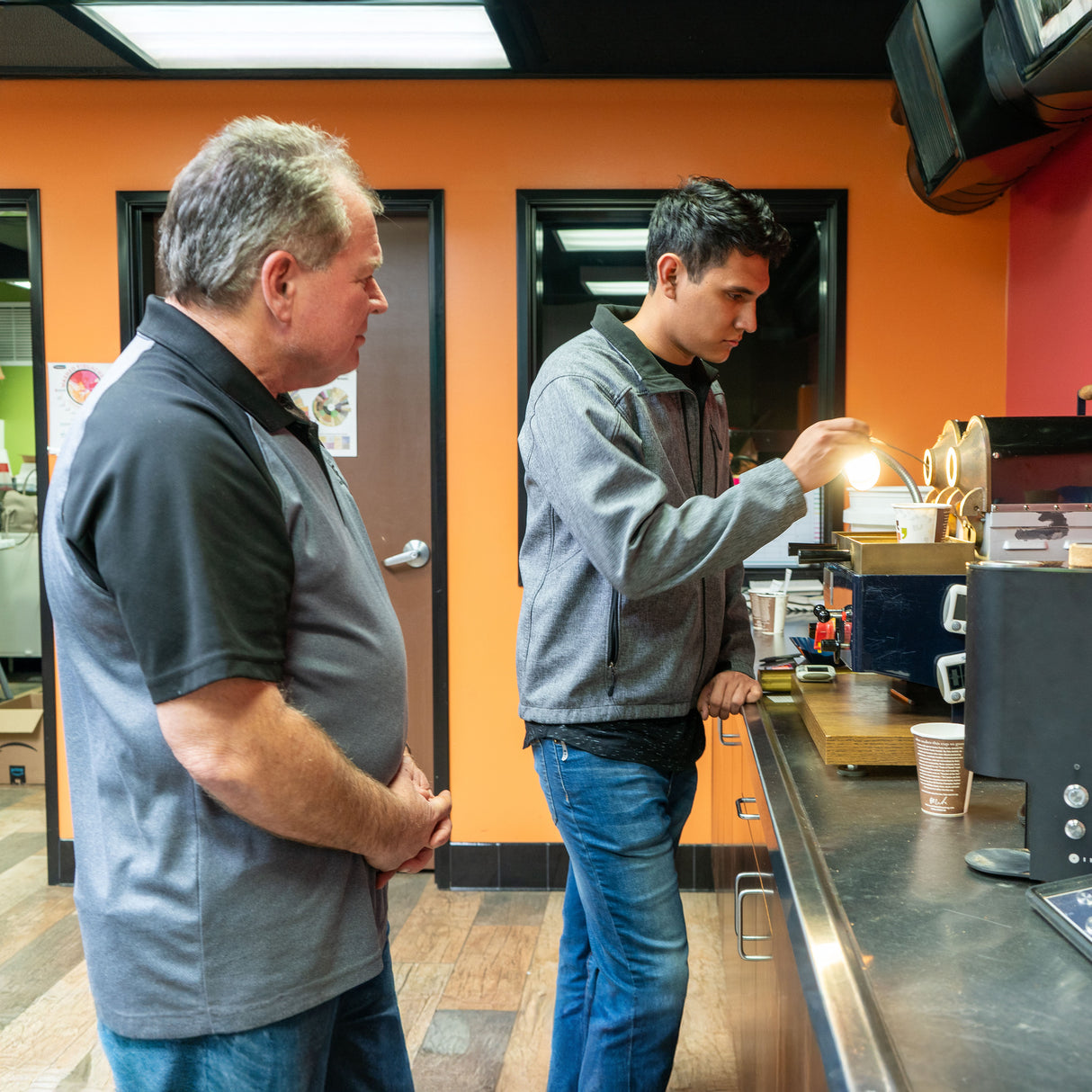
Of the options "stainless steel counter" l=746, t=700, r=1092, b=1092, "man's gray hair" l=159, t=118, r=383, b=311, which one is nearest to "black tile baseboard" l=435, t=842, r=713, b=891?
"stainless steel counter" l=746, t=700, r=1092, b=1092

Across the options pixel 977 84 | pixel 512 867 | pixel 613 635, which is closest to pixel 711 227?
pixel 613 635

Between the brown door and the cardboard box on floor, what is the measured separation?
1.96m

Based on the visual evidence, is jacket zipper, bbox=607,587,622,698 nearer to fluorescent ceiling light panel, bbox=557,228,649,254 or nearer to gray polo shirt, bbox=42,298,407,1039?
gray polo shirt, bbox=42,298,407,1039

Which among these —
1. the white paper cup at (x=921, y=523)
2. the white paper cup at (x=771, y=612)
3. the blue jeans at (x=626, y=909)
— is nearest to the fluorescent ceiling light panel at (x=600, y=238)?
the white paper cup at (x=771, y=612)

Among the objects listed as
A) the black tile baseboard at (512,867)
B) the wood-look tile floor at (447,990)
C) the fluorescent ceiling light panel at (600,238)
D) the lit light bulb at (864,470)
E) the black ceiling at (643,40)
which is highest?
the black ceiling at (643,40)

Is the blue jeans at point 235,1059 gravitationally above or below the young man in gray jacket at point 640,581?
below

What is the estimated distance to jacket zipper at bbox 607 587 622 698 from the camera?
1.57 m

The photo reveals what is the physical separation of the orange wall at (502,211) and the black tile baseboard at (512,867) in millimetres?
44

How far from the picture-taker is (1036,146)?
101 inches

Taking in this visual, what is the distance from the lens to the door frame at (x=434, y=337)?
3.27 m

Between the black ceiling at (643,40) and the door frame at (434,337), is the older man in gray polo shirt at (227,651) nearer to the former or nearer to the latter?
the black ceiling at (643,40)

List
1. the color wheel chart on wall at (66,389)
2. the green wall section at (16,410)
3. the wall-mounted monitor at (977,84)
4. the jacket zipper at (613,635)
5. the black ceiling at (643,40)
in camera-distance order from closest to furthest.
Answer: the jacket zipper at (613,635) < the wall-mounted monitor at (977,84) < the black ceiling at (643,40) < the color wheel chart on wall at (66,389) < the green wall section at (16,410)

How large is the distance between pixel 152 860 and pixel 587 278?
2756 mm

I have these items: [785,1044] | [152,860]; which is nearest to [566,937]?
[785,1044]
